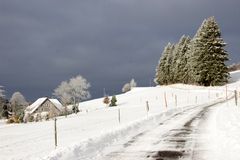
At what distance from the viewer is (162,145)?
618 inches

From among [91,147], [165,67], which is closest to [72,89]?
[165,67]

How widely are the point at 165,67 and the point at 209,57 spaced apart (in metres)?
30.0

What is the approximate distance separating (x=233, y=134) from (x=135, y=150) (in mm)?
5701

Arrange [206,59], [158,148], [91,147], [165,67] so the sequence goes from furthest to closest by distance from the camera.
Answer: [165,67] < [206,59] < [91,147] < [158,148]

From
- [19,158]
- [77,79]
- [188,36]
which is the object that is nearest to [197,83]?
[188,36]

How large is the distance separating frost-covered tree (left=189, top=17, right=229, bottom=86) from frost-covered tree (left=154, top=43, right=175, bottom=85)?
2211cm

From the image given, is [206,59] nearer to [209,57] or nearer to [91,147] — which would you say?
[209,57]

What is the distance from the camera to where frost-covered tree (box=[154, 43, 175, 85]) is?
122m

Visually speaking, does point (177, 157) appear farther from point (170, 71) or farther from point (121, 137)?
point (170, 71)

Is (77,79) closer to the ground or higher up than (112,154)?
higher up

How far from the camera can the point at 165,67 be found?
4852 inches

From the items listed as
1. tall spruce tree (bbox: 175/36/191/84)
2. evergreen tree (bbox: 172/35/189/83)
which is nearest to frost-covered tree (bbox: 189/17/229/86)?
tall spruce tree (bbox: 175/36/191/84)

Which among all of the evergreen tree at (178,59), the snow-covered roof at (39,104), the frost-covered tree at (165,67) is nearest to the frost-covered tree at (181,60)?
the evergreen tree at (178,59)

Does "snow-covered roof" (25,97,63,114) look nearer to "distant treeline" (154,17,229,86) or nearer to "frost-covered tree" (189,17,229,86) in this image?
"distant treeline" (154,17,229,86)
